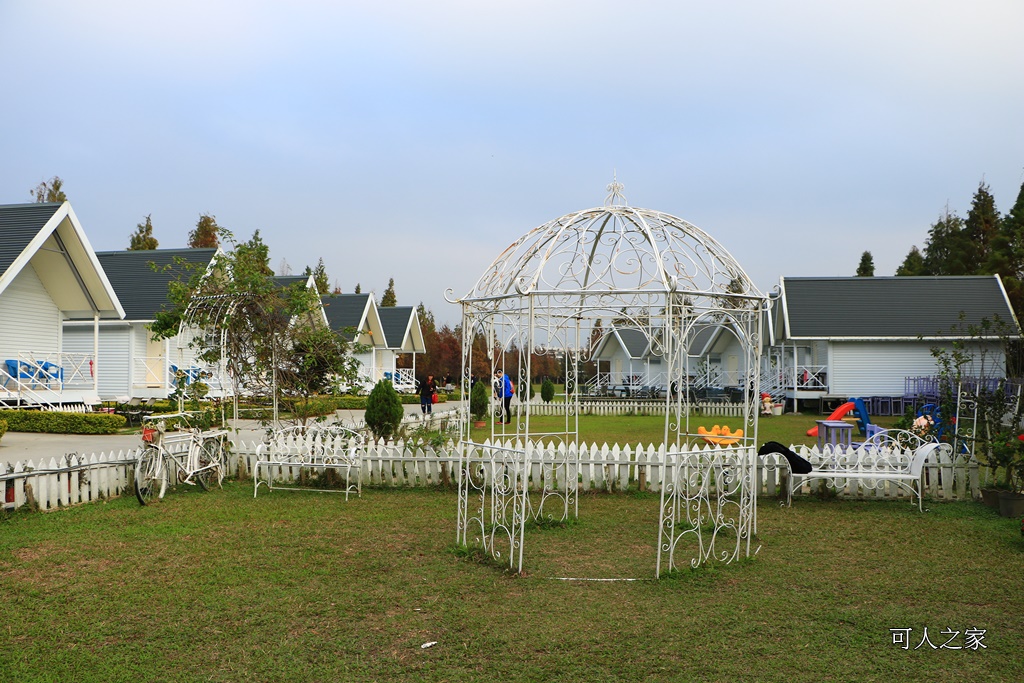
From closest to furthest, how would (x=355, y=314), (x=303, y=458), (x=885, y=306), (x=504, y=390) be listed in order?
(x=303, y=458)
(x=504, y=390)
(x=885, y=306)
(x=355, y=314)

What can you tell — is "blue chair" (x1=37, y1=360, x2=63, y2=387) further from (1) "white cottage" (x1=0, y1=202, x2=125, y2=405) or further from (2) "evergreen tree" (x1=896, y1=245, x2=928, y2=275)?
(2) "evergreen tree" (x1=896, y1=245, x2=928, y2=275)

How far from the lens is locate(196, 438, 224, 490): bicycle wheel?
38.2 feet

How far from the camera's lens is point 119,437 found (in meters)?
18.5

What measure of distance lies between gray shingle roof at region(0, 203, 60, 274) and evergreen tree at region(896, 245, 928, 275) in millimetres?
53379

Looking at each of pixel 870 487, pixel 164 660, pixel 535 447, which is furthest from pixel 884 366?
pixel 164 660

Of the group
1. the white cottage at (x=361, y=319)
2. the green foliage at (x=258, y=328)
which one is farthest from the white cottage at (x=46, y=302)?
the white cottage at (x=361, y=319)

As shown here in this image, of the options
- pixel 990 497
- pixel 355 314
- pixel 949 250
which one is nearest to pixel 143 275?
pixel 355 314

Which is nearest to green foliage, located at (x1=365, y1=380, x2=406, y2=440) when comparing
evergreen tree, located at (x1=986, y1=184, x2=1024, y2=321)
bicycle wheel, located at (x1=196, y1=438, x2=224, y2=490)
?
bicycle wheel, located at (x1=196, y1=438, x2=224, y2=490)

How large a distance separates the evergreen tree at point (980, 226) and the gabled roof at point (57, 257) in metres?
50.4

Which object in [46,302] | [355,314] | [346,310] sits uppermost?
[346,310]

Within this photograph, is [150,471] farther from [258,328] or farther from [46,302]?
[46,302]

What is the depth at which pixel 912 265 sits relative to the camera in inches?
2184

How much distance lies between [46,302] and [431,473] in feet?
53.5

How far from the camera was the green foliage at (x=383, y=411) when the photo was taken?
49.1 ft
